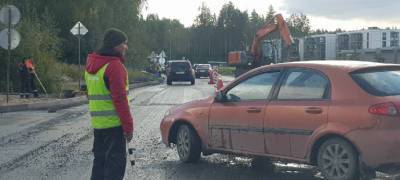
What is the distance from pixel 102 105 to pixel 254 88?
280cm

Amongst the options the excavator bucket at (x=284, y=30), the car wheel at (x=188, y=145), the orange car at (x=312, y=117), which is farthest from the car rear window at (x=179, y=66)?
the orange car at (x=312, y=117)

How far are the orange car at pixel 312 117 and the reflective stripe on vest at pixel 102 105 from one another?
2.37m

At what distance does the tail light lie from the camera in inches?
275

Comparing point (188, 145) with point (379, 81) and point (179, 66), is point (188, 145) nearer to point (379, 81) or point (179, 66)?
point (379, 81)

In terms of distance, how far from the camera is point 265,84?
27.8ft

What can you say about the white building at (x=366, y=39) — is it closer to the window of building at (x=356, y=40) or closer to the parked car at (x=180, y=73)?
the window of building at (x=356, y=40)

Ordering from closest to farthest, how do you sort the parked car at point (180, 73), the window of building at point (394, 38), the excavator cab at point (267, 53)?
the excavator cab at point (267, 53) < the parked car at point (180, 73) < the window of building at point (394, 38)

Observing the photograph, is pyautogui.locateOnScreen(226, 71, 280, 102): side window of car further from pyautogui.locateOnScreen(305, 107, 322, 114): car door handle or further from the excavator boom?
the excavator boom

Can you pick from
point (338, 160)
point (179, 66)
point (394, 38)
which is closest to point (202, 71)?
point (179, 66)

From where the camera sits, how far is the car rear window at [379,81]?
24.0 feet

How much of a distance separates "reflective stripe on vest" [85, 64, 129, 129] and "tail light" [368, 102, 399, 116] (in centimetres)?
267

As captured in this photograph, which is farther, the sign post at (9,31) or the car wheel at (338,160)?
the sign post at (9,31)

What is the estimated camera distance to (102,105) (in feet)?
20.8

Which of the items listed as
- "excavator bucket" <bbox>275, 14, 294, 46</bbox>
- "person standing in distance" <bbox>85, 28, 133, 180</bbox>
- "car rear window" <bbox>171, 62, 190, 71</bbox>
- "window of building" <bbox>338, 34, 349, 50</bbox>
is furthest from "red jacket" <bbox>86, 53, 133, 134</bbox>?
"window of building" <bbox>338, 34, 349, 50</bbox>
